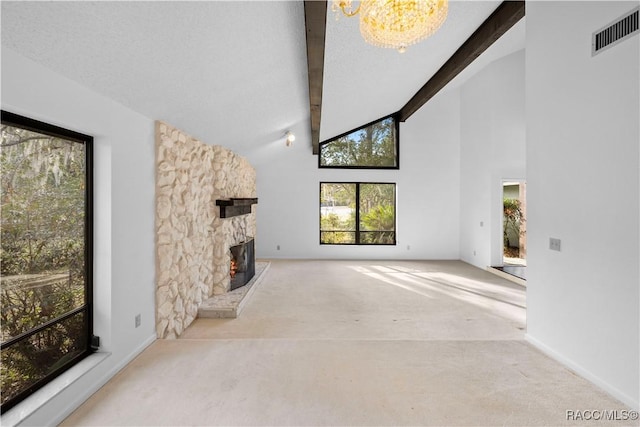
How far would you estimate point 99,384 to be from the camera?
2219mm

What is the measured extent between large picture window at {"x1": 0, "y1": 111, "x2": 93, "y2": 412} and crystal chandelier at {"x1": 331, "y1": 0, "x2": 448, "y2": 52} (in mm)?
1978

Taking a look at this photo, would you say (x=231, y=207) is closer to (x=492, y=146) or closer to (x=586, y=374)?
(x=586, y=374)

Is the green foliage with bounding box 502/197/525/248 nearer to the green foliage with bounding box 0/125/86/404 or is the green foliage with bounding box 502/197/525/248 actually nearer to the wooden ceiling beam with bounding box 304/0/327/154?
the wooden ceiling beam with bounding box 304/0/327/154

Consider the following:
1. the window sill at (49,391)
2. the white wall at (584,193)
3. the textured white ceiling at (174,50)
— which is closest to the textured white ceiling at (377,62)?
the textured white ceiling at (174,50)

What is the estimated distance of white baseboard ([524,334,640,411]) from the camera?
2084mm

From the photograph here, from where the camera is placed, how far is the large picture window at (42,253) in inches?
68.0

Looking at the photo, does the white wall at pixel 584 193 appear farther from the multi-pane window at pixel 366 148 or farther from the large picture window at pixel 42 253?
the multi-pane window at pixel 366 148

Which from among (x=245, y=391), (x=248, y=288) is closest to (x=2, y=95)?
(x=245, y=391)

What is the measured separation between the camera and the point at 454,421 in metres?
1.93

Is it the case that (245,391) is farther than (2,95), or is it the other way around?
(245,391)

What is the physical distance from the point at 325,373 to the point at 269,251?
5.45 metres

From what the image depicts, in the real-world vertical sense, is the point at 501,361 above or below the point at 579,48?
below

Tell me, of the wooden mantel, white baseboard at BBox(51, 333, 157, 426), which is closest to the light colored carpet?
white baseboard at BBox(51, 333, 157, 426)

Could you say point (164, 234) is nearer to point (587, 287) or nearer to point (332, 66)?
point (332, 66)
